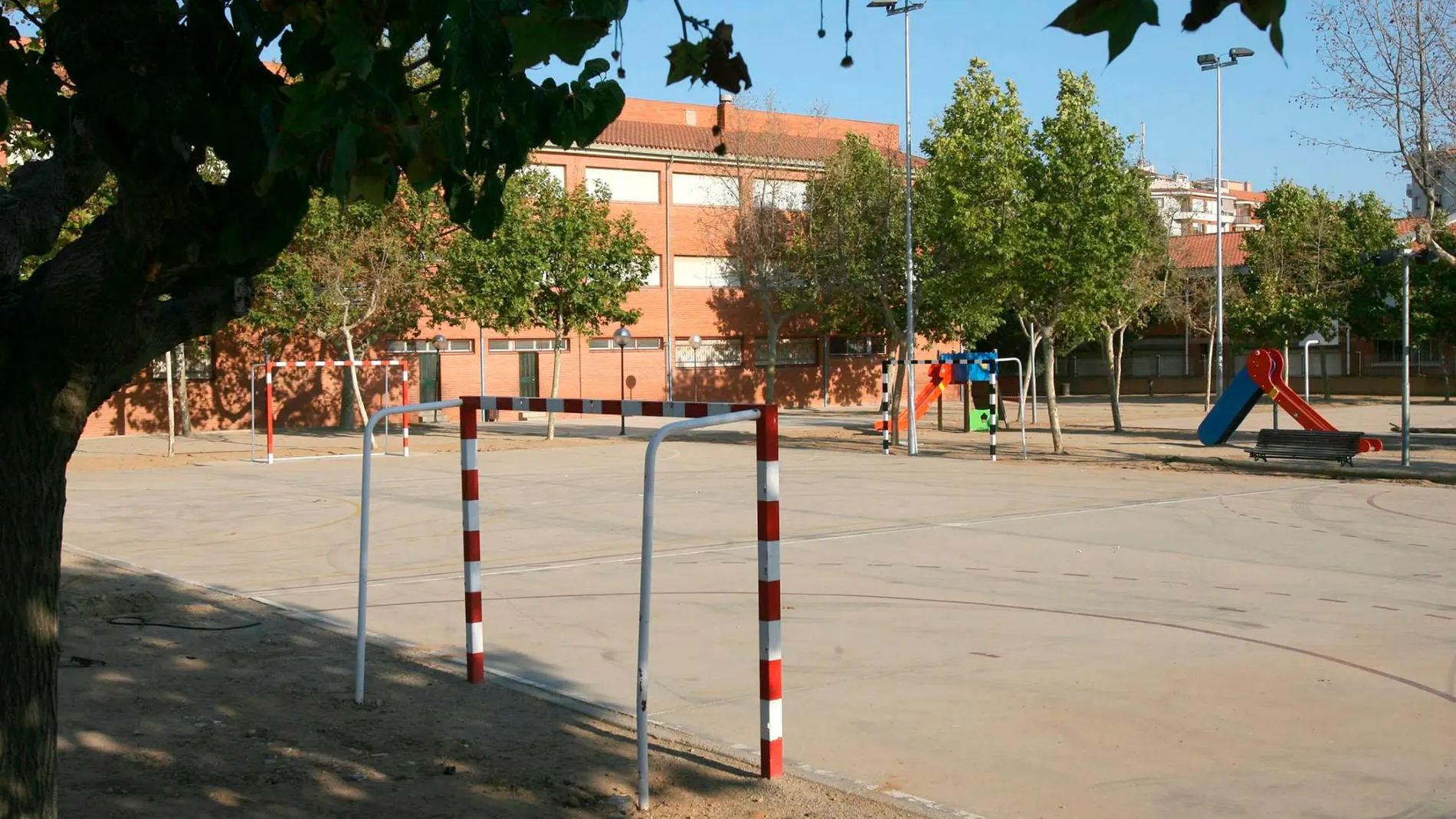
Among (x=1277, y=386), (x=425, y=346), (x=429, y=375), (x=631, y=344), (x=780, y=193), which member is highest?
(x=780, y=193)

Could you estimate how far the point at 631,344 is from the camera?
4653 cm

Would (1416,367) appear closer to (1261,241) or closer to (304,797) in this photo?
(1261,241)

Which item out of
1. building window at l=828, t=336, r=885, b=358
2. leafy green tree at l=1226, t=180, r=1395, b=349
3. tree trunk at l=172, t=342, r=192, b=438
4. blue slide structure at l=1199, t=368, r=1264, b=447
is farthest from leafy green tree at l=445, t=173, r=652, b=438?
leafy green tree at l=1226, t=180, r=1395, b=349

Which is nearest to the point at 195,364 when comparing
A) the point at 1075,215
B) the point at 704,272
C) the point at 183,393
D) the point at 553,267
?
the point at 183,393

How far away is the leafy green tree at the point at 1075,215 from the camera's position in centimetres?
2561

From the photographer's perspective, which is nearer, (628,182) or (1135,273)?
(1135,273)

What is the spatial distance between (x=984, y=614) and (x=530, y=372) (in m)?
37.1

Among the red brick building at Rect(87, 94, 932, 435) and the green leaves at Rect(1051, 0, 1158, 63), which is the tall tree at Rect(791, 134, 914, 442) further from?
the green leaves at Rect(1051, 0, 1158, 63)

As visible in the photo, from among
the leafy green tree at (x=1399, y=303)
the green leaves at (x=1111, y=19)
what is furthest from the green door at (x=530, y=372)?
the green leaves at (x=1111, y=19)

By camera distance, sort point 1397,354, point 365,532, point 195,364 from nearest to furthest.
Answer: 1. point 365,532
2. point 195,364
3. point 1397,354

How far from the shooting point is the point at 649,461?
18.5 feet

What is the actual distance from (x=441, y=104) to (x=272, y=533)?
1229cm

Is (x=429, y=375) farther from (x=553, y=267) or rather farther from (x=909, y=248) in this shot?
(x=909, y=248)

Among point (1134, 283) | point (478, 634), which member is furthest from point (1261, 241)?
point (478, 634)
